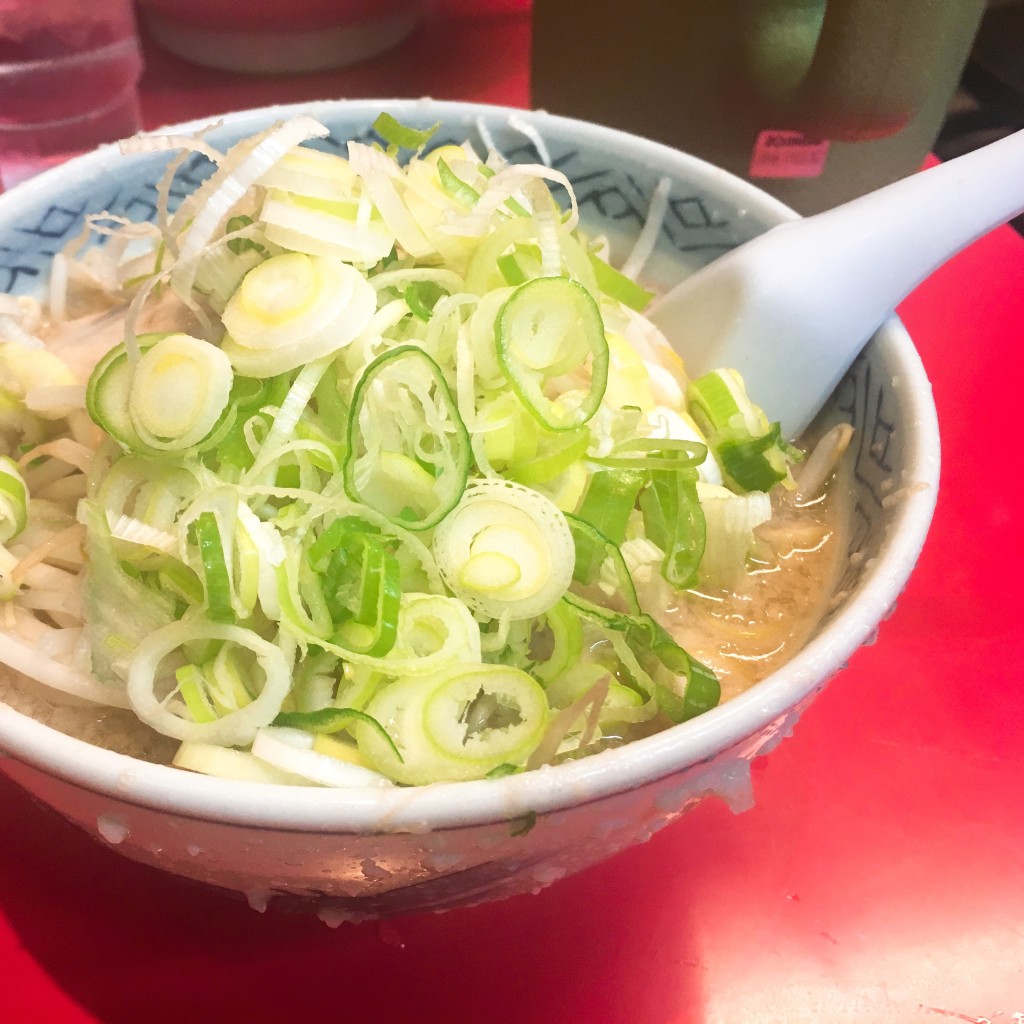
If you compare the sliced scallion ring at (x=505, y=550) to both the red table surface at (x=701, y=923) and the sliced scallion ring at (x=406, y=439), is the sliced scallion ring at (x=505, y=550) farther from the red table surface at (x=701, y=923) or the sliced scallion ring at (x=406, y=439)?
the red table surface at (x=701, y=923)

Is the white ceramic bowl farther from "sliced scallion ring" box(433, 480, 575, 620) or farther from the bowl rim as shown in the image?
"sliced scallion ring" box(433, 480, 575, 620)

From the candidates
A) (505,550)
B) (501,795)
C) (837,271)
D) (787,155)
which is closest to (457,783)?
(501,795)

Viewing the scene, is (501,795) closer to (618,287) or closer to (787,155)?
(618,287)

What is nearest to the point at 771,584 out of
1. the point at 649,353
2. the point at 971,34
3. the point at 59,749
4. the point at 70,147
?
the point at 649,353

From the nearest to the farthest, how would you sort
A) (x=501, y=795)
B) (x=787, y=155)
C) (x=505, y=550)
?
(x=501, y=795) < (x=505, y=550) < (x=787, y=155)

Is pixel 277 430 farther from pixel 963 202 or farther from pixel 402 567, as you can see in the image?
pixel 963 202

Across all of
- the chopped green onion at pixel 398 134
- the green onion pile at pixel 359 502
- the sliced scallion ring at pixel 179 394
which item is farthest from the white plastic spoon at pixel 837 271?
the sliced scallion ring at pixel 179 394
